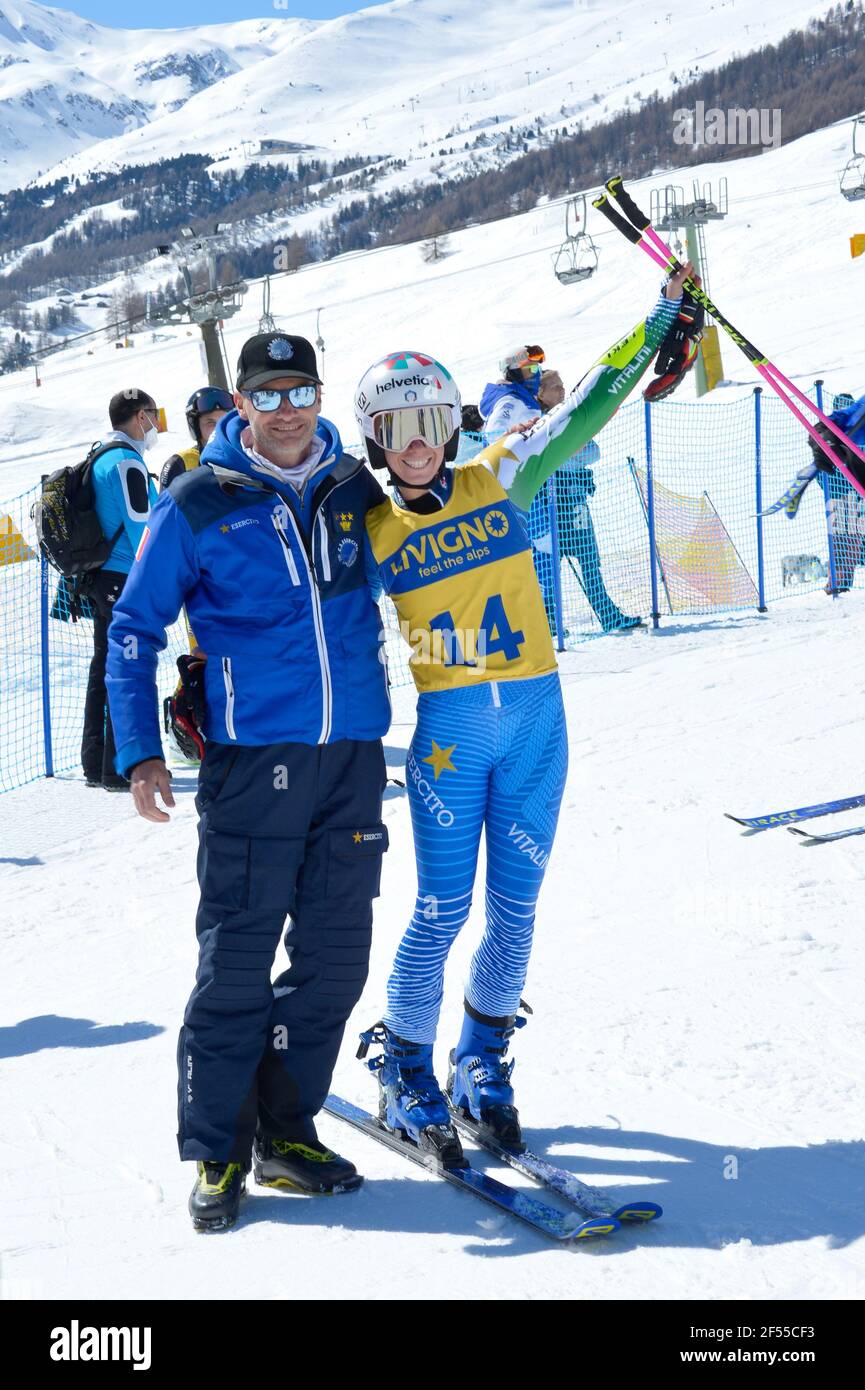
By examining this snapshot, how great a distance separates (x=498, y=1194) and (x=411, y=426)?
179 cm

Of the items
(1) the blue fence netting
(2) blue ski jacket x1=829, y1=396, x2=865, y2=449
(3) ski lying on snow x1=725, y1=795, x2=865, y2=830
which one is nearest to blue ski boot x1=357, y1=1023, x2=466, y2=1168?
(3) ski lying on snow x1=725, y1=795, x2=865, y2=830

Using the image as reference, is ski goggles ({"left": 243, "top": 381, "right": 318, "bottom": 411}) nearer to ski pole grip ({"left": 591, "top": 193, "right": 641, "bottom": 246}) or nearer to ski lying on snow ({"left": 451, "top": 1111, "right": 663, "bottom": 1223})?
ski pole grip ({"left": 591, "top": 193, "right": 641, "bottom": 246})

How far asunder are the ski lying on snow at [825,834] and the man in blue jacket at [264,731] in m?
2.65

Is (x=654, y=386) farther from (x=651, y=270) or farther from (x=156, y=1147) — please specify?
(x=651, y=270)

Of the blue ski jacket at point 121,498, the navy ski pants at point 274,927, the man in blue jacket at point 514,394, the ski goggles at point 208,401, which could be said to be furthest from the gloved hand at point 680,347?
the man in blue jacket at point 514,394

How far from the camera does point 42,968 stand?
196 inches

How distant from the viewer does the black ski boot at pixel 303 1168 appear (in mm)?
3168

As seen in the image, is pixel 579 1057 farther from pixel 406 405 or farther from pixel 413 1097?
pixel 406 405

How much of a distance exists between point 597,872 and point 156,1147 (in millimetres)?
2329

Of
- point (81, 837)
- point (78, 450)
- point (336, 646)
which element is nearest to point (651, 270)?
point (78, 450)

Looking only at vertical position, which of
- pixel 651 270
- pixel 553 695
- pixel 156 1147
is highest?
pixel 651 270

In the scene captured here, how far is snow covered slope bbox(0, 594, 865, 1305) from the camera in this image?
2.78m
